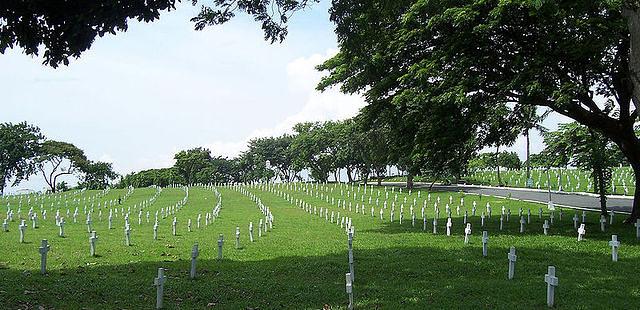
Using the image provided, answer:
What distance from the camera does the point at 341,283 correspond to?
11.2 meters

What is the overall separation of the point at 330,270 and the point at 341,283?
1.50m

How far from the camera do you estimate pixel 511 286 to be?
1061 centimetres

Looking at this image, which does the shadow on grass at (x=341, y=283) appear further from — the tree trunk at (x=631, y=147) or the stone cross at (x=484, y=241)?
the tree trunk at (x=631, y=147)

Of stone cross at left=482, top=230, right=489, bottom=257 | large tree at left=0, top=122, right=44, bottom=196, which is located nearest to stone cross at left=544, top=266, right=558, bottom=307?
stone cross at left=482, top=230, right=489, bottom=257

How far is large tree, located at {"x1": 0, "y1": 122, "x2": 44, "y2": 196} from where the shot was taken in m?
69.0

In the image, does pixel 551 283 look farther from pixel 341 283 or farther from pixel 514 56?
pixel 514 56

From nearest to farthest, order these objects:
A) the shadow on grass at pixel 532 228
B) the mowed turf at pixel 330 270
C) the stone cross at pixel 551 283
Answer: the stone cross at pixel 551 283
the mowed turf at pixel 330 270
the shadow on grass at pixel 532 228

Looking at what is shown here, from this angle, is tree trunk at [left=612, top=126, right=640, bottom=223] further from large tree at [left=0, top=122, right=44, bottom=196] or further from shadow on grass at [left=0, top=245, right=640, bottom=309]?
large tree at [left=0, top=122, right=44, bottom=196]

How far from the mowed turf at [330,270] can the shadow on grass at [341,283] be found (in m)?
0.02

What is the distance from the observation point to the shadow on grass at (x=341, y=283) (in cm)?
952

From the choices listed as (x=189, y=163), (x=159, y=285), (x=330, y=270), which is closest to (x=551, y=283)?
(x=330, y=270)

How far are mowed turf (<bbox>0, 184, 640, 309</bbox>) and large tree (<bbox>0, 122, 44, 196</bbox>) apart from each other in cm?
5186

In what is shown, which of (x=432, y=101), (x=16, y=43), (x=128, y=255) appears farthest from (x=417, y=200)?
(x=16, y=43)

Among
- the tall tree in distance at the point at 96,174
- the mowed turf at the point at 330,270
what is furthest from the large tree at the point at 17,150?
the mowed turf at the point at 330,270
